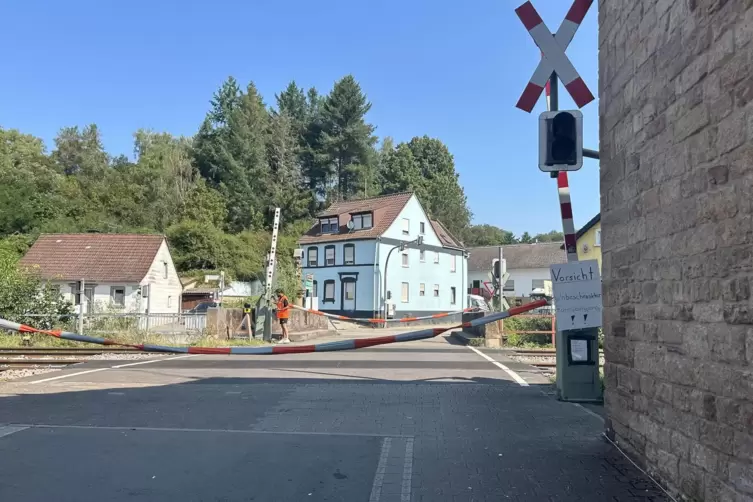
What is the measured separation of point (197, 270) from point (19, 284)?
36.1 m

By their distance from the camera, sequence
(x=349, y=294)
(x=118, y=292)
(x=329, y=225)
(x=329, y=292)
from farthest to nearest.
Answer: (x=329, y=225) < (x=329, y=292) < (x=349, y=294) < (x=118, y=292)

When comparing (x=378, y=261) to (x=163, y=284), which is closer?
(x=378, y=261)

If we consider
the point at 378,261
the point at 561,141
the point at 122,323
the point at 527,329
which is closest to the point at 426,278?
the point at 378,261

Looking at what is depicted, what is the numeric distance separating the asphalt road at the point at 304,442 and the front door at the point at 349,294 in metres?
33.0

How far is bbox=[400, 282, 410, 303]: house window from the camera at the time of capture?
147 feet

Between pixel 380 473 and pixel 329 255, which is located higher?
pixel 329 255

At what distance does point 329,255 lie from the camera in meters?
46.1

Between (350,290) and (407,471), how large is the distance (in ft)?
128

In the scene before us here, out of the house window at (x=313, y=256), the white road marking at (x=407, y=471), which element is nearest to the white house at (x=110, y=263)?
the house window at (x=313, y=256)

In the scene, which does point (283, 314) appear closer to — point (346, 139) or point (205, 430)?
point (205, 430)

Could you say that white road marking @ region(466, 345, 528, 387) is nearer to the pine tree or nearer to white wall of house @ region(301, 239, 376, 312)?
white wall of house @ region(301, 239, 376, 312)

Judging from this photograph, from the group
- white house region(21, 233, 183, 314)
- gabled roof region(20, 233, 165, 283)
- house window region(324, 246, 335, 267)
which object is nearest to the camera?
white house region(21, 233, 183, 314)

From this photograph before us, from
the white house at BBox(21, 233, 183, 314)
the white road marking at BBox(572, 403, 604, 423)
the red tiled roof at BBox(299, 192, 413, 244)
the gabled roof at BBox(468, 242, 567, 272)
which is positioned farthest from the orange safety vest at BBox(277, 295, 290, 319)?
the gabled roof at BBox(468, 242, 567, 272)

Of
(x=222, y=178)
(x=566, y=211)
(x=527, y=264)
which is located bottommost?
(x=566, y=211)
